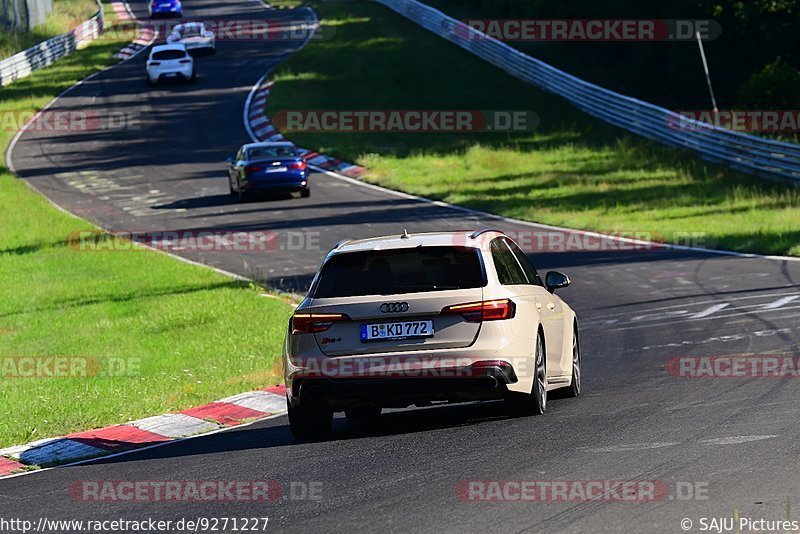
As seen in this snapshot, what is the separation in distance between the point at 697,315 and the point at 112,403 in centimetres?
767

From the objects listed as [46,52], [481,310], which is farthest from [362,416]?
[46,52]

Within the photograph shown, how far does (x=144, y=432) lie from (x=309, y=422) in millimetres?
2185

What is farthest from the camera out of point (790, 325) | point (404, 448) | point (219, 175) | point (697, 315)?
point (219, 175)

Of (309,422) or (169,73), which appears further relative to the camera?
(169,73)

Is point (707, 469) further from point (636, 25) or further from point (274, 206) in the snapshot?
point (636, 25)

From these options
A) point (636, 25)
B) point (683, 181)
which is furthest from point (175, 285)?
point (636, 25)

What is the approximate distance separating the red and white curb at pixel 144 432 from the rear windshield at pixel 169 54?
41.8 metres

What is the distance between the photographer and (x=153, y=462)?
32.8 feet

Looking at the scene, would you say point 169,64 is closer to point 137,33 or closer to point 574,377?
point 137,33

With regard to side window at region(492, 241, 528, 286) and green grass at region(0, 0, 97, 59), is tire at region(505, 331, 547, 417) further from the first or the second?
green grass at region(0, 0, 97, 59)

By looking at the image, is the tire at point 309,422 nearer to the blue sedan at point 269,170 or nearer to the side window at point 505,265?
the side window at point 505,265

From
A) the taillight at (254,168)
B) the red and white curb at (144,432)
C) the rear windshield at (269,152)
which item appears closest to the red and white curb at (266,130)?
the rear windshield at (269,152)

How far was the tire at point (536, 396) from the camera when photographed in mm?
10430

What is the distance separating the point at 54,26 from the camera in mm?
69500
